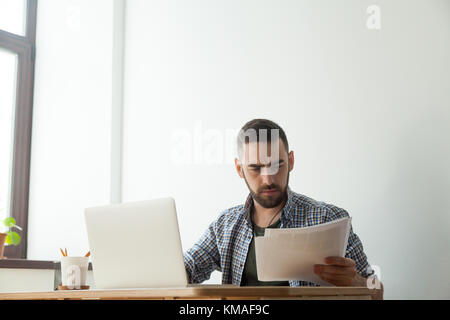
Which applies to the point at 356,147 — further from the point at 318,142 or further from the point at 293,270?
the point at 293,270

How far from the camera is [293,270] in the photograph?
1273 mm

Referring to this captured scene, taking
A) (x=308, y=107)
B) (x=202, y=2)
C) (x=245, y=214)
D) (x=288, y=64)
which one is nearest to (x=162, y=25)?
(x=202, y=2)

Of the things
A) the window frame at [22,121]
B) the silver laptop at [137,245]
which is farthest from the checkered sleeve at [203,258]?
the window frame at [22,121]

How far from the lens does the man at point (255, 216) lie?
73.5 inches

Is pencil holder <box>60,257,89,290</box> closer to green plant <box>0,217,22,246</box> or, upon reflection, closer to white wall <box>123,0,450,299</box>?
white wall <box>123,0,450,299</box>

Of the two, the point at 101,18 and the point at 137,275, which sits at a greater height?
the point at 101,18

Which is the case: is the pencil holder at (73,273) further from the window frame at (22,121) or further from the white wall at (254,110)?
the window frame at (22,121)

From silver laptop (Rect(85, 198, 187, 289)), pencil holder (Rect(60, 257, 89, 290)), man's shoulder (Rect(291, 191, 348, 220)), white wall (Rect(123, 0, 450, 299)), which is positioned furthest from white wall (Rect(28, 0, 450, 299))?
silver laptop (Rect(85, 198, 187, 289))

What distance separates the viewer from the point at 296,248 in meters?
1.24

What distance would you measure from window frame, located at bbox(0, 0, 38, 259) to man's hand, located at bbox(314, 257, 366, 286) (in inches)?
72.2

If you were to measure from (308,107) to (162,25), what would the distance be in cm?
94

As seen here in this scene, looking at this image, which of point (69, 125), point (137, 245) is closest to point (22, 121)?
point (69, 125)

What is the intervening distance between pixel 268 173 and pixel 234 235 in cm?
25

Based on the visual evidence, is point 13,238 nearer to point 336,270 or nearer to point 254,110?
point 254,110
